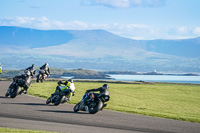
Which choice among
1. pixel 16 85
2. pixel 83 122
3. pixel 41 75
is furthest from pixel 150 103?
pixel 41 75

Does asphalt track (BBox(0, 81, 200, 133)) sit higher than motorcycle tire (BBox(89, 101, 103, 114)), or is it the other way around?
motorcycle tire (BBox(89, 101, 103, 114))

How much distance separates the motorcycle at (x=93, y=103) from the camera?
74.1ft

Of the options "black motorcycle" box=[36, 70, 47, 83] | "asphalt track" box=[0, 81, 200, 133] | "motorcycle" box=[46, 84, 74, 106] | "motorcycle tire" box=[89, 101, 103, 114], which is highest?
"black motorcycle" box=[36, 70, 47, 83]

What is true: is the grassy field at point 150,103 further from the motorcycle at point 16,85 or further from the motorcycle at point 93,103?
the motorcycle at point 16,85

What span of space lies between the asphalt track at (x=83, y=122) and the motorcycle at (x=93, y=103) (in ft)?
1.17

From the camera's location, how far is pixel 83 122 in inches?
766

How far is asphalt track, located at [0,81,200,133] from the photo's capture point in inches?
692

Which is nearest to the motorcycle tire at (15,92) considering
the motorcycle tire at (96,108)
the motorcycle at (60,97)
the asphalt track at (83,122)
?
the motorcycle at (60,97)

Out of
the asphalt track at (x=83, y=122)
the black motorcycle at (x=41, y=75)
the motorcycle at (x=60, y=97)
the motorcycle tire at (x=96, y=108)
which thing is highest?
the black motorcycle at (x=41, y=75)

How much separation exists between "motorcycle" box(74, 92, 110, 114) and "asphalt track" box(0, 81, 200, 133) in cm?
36

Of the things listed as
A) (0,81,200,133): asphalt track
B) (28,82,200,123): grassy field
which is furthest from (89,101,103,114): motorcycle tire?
(28,82,200,123): grassy field

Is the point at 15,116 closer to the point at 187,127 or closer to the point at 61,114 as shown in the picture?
the point at 61,114

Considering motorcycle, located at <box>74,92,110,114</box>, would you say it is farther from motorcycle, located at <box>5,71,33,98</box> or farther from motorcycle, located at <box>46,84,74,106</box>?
motorcycle, located at <box>5,71,33,98</box>

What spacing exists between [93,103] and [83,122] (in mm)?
3624
